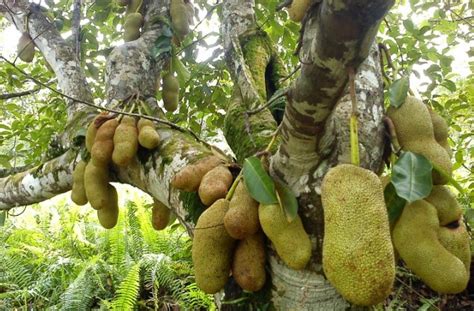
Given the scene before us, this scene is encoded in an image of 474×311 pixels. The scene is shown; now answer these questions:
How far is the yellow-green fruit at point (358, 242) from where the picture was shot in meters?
0.56

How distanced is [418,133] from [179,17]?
1281 millimetres

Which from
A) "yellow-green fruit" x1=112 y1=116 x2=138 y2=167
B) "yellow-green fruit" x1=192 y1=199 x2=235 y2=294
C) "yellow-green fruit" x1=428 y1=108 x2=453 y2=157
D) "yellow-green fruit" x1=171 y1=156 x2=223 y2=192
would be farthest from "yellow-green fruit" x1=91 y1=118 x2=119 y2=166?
"yellow-green fruit" x1=428 y1=108 x2=453 y2=157

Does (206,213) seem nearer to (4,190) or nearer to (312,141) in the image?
(312,141)

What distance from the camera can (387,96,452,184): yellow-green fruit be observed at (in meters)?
0.74

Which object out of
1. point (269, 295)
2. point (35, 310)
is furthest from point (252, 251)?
point (35, 310)

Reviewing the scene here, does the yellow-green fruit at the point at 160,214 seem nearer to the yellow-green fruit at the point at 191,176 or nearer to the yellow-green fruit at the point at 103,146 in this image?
the yellow-green fruit at the point at 103,146

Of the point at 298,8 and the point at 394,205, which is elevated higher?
the point at 298,8

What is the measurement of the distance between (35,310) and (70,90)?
1489mm

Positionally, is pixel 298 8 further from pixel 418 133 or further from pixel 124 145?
pixel 124 145

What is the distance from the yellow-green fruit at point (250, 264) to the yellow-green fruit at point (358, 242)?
0.21 meters

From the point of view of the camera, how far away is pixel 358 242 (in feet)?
1.87

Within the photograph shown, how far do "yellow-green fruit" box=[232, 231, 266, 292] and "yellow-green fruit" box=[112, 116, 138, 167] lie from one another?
0.45 metres

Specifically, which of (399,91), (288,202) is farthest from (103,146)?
(399,91)

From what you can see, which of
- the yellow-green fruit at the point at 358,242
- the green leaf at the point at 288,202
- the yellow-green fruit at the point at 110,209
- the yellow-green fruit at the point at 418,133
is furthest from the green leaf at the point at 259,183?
the yellow-green fruit at the point at 110,209
